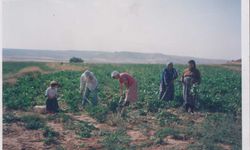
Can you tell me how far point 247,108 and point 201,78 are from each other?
720 mm

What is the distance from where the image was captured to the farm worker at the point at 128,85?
618 cm

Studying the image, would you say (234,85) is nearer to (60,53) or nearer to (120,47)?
(120,47)

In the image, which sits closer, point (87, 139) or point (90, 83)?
point (87, 139)

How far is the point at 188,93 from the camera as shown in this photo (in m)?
6.10

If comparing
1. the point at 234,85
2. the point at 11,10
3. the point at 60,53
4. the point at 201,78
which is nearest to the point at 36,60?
the point at 60,53

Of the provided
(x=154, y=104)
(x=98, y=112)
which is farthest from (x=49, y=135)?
(x=154, y=104)

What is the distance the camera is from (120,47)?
20.5 ft

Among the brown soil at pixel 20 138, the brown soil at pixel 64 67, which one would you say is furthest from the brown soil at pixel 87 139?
the brown soil at pixel 64 67

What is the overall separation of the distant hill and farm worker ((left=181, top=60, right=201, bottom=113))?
0.37ft

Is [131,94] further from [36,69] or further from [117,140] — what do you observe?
[36,69]

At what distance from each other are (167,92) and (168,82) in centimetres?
14

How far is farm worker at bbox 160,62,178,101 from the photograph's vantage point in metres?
6.09

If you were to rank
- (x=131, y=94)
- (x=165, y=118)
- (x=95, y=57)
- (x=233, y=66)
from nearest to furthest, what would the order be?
(x=233, y=66)
(x=165, y=118)
(x=131, y=94)
(x=95, y=57)

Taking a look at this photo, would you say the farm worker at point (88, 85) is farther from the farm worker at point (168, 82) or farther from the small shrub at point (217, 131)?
the small shrub at point (217, 131)
